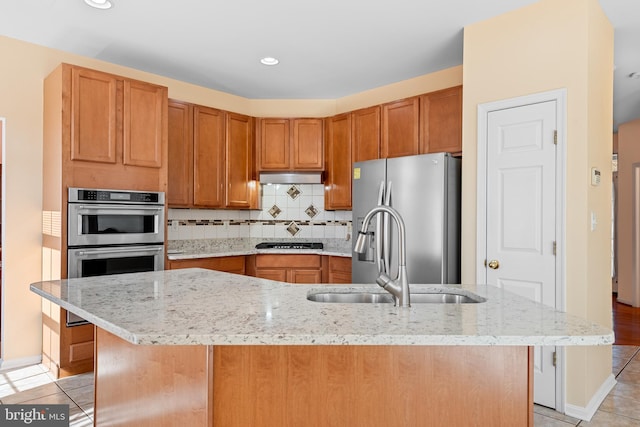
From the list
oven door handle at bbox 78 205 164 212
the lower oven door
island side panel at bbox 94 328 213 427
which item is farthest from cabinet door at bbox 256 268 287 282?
island side panel at bbox 94 328 213 427

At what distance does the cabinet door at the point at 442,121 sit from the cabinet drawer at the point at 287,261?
1586mm

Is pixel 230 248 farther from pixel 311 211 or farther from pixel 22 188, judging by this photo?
pixel 22 188

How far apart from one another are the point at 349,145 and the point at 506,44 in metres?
1.95

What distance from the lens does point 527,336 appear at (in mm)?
1146

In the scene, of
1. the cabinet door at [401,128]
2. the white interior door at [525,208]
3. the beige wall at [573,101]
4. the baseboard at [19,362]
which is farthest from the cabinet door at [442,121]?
the baseboard at [19,362]

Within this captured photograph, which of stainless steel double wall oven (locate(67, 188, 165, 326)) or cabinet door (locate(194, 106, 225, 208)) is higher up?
cabinet door (locate(194, 106, 225, 208))

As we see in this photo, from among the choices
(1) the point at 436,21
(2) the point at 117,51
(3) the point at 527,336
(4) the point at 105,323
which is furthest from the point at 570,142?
(2) the point at 117,51

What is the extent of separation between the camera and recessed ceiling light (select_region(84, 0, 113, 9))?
9.15ft

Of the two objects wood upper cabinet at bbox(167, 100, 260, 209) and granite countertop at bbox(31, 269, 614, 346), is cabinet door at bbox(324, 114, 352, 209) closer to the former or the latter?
wood upper cabinet at bbox(167, 100, 260, 209)

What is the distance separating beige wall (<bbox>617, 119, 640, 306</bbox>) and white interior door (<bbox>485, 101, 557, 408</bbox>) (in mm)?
4413

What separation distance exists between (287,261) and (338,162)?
4.00 feet

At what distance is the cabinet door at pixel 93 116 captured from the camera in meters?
3.18

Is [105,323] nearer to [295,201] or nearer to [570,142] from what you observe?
[570,142]

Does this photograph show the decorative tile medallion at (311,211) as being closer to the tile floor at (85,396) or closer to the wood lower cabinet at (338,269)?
the wood lower cabinet at (338,269)
